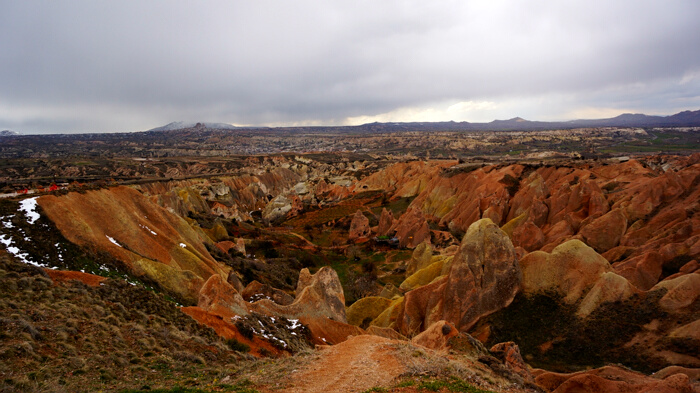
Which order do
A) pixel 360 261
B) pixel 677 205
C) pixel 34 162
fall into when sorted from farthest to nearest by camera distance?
1. pixel 34 162
2. pixel 360 261
3. pixel 677 205

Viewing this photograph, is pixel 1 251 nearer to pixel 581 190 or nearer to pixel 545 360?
pixel 545 360

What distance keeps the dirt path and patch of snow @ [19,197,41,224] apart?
24156 mm

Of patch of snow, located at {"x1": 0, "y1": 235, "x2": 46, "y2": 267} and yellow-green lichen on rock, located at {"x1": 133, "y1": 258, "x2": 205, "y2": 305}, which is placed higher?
patch of snow, located at {"x1": 0, "y1": 235, "x2": 46, "y2": 267}

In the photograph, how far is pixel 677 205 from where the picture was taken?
41.6 m

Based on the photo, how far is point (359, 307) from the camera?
37.3 meters

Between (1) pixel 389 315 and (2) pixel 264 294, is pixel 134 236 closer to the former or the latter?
(2) pixel 264 294

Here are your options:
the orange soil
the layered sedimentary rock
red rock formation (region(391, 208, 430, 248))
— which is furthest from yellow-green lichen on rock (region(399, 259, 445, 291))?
red rock formation (region(391, 208, 430, 248))

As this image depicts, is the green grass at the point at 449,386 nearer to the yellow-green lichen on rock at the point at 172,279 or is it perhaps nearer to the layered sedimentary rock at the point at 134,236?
the yellow-green lichen on rock at the point at 172,279

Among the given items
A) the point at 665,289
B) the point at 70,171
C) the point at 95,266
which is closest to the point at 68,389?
the point at 95,266

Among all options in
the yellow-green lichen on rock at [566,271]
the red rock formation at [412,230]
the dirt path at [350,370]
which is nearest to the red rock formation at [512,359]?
the dirt path at [350,370]

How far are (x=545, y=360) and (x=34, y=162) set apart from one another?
664ft

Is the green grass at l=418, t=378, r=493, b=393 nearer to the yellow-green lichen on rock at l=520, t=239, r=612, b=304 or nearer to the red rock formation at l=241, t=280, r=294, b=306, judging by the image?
the yellow-green lichen on rock at l=520, t=239, r=612, b=304

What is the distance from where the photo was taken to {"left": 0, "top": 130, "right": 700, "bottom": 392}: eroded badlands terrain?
44.3ft

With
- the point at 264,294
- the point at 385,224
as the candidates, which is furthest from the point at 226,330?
the point at 385,224
